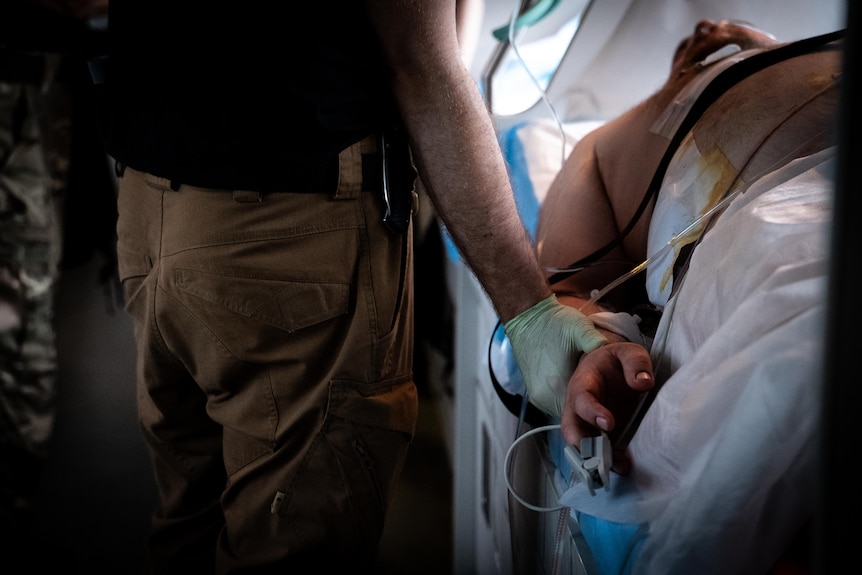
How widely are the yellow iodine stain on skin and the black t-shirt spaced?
1.47ft

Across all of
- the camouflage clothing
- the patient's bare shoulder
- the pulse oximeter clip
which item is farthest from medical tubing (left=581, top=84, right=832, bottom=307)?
the camouflage clothing

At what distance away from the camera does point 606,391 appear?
78 cm

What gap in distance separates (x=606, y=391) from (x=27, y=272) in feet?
5.38

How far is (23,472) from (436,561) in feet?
3.89

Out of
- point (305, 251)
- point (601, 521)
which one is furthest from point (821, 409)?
point (305, 251)

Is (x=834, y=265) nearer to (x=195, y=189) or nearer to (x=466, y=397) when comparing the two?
(x=195, y=189)

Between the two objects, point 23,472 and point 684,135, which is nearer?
point 684,135

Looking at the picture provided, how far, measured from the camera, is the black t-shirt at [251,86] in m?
0.83

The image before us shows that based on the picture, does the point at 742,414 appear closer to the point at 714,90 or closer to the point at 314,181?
the point at 314,181

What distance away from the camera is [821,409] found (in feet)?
1.08

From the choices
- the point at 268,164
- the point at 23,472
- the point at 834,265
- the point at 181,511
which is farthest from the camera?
the point at 23,472

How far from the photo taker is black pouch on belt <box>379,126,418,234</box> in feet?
3.06

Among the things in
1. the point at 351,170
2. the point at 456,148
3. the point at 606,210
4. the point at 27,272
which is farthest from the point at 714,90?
the point at 27,272

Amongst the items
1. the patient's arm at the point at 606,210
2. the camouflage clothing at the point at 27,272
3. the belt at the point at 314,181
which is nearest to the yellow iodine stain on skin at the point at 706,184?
the patient's arm at the point at 606,210
